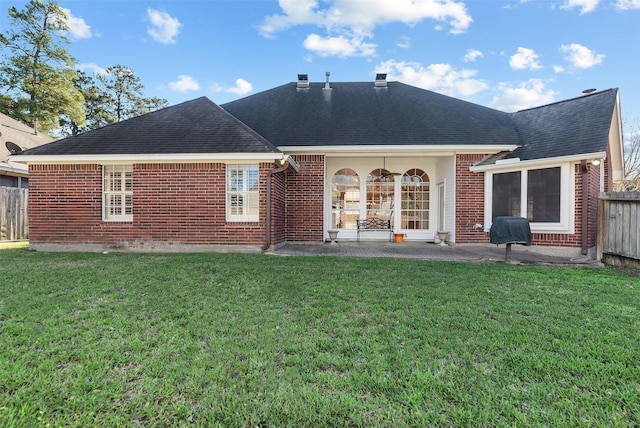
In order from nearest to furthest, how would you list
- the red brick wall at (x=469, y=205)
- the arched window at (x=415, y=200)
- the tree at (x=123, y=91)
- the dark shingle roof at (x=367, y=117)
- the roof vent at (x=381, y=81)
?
the red brick wall at (x=469, y=205) < the dark shingle roof at (x=367, y=117) < the arched window at (x=415, y=200) < the roof vent at (x=381, y=81) < the tree at (x=123, y=91)

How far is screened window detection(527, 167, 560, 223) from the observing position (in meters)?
8.70

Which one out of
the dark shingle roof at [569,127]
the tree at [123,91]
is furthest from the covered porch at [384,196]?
the tree at [123,91]

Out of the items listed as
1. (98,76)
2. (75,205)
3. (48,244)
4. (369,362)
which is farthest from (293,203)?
(98,76)

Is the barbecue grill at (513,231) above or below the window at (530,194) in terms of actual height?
below

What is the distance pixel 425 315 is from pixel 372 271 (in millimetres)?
2329

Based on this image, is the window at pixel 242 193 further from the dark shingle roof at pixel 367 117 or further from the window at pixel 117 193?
the window at pixel 117 193

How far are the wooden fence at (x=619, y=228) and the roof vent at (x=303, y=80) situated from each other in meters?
11.4

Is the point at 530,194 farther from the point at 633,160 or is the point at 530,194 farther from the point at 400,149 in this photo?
the point at 633,160

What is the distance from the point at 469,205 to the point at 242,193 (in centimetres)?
733

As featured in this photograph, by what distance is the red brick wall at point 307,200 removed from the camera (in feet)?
34.9

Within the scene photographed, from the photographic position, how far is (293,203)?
10.7m

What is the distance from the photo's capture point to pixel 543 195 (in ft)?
29.3

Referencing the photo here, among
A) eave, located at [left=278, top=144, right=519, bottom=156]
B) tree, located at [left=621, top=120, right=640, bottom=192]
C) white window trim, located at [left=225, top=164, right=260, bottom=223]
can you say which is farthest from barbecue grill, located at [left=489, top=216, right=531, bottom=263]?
tree, located at [left=621, top=120, right=640, bottom=192]

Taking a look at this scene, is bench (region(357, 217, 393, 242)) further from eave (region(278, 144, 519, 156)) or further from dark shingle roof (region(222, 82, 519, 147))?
dark shingle roof (region(222, 82, 519, 147))
